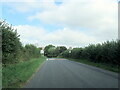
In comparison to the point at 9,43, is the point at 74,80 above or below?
below

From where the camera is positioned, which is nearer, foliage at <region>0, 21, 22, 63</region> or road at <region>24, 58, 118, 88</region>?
road at <region>24, 58, 118, 88</region>

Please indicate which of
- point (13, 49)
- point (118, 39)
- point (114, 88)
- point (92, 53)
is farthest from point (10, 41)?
point (92, 53)

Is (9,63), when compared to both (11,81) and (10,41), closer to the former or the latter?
(10,41)

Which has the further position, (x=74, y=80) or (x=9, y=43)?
(x=9, y=43)

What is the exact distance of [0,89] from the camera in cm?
816

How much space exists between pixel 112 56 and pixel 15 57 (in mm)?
12056

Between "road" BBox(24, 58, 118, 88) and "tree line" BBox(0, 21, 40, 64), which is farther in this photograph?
"tree line" BBox(0, 21, 40, 64)

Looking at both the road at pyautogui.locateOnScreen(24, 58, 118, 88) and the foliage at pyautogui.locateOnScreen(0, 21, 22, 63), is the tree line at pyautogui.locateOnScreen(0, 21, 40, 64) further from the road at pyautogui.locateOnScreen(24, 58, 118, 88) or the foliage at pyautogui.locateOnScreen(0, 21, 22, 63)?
the road at pyautogui.locateOnScreen(24, 58, 118, 88)

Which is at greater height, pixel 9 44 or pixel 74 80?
pixel 9 44

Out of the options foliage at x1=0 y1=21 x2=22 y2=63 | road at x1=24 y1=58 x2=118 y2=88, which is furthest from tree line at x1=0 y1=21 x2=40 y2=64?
road at x1=24 y1=58 x2=118 y2=88

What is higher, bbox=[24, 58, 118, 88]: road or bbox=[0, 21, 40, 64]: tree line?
bbox=[0, 21, 40, 64]: tree line

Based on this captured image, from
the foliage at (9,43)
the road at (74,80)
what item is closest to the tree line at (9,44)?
the foliage at (9,43)

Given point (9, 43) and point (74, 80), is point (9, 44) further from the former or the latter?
point (74, 80)

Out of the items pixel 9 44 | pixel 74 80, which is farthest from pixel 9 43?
pixel 74 80
